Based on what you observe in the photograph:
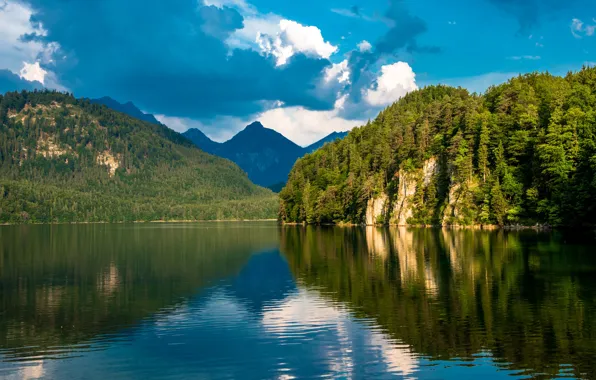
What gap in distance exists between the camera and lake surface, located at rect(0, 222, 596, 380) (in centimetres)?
2080

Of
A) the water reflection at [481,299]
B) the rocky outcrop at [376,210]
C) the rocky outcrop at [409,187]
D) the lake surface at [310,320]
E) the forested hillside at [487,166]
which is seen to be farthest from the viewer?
the rocky outcrop at [376,210]

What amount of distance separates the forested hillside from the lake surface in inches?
1928

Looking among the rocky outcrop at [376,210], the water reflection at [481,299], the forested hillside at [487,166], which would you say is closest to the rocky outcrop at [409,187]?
the forested hillside at [487,166]

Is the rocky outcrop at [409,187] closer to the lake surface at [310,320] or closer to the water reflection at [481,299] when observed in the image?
the water reflection at [481,299]

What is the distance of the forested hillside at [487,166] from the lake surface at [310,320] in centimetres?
4898

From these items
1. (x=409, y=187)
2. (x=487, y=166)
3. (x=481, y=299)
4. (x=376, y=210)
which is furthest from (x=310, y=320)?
(x=376, y=210)

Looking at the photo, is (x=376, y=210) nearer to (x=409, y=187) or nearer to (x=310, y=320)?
(x=409, y=187)

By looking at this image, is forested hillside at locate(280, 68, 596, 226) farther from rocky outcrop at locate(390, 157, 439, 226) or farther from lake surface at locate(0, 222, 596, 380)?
lake surface at locate(0, 222, 596, 380)

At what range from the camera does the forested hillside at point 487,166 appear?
97875 millimetres

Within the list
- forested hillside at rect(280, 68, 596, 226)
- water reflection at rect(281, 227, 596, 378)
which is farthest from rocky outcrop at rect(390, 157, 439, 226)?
water reflection at rect(281, 227, 596, 378)

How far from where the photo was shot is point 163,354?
23047 mm

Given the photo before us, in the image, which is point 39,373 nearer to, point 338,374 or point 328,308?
point 338,374

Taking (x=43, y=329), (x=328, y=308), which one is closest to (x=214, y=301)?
(x=328, y=308)

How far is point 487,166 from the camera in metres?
126
